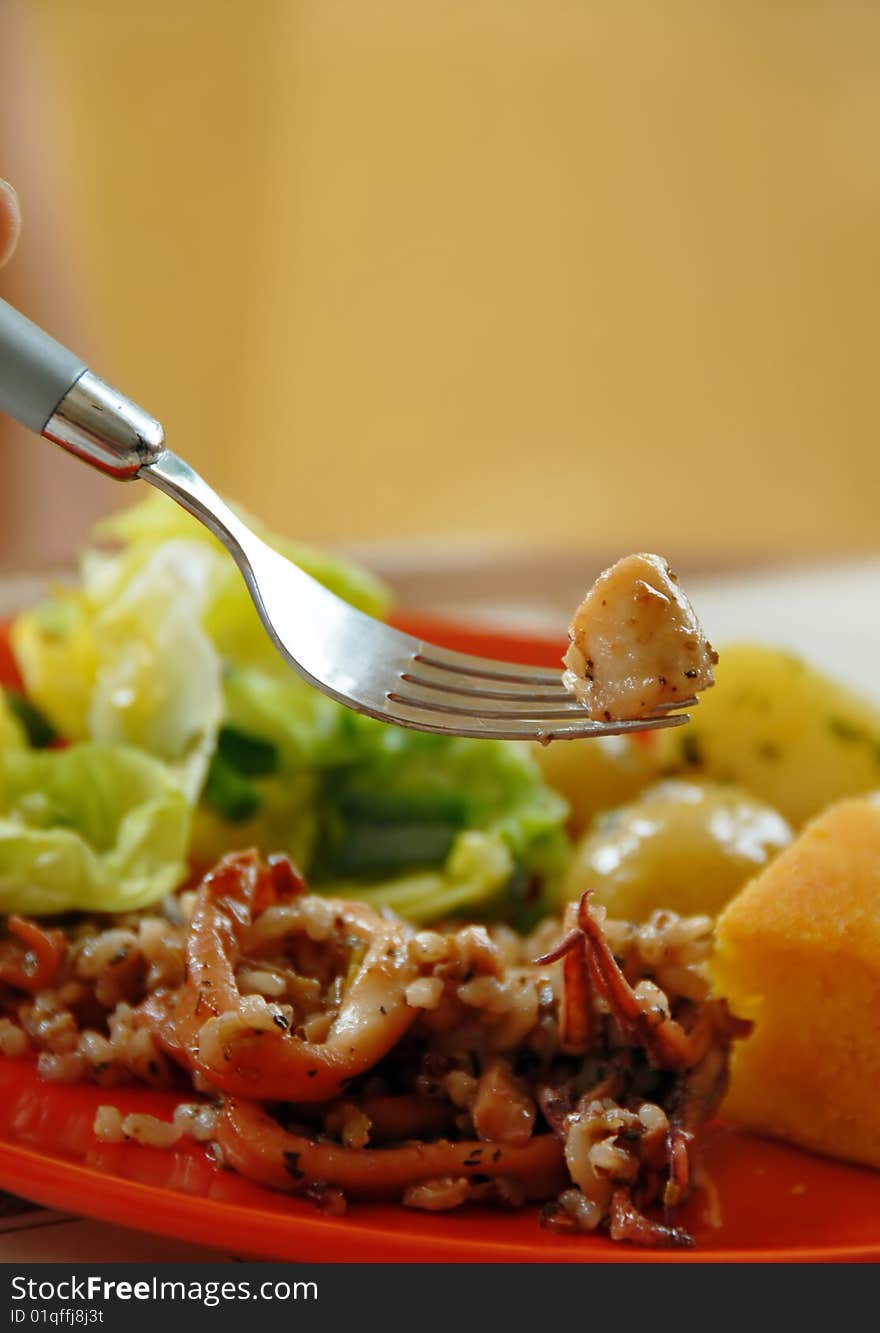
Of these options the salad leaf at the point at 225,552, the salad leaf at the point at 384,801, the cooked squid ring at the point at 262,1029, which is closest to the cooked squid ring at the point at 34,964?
the cooked squid ring at the point at 262,1029

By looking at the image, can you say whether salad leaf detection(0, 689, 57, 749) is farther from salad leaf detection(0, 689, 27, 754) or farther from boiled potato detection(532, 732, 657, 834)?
boiled potato detection(532, 732, 657, 834)

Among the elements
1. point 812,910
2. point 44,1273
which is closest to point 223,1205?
point 44,1273

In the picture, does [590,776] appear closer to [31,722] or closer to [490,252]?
[31,722]

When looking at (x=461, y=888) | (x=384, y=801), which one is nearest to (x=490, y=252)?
(x=384, y=801)

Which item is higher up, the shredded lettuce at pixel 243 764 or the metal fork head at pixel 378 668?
the metal fork head at pixel 378 668

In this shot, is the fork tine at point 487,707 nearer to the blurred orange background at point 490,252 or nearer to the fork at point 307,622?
the fork at point 307,622

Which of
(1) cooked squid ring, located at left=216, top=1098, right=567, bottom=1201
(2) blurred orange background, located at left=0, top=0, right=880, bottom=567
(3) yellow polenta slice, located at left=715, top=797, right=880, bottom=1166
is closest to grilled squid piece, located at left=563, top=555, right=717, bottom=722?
(3) yellow polenta slice, located at left=715, top=797, right=880, bottom=1166
